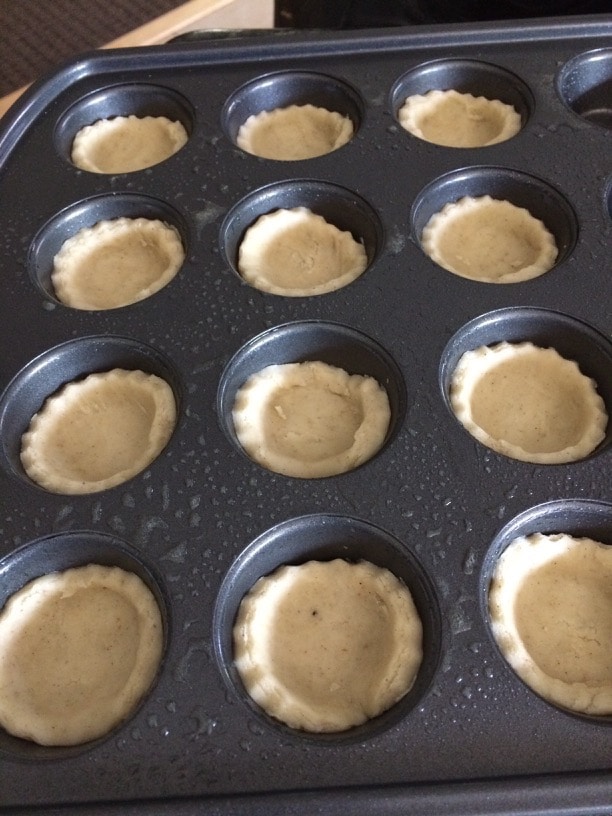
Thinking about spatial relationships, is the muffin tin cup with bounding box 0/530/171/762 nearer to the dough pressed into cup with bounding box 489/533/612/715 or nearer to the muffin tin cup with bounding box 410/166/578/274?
the dough pressed into cup with bounding box 489/533/612/715

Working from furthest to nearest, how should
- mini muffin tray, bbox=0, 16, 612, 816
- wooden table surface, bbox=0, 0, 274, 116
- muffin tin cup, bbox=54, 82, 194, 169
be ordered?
1. wooden table surface, bbox=0, 0, 274, 116
2. muffin tin cup, bbox=54, 82, 194, 169
3. mini muffin tray, bbox=0, 16, 612, 816

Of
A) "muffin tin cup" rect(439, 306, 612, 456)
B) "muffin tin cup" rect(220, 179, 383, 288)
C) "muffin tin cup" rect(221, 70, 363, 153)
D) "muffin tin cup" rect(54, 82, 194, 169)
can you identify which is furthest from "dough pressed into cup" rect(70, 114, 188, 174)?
"muffin tin cup" rect(439, 306, 612, 456)

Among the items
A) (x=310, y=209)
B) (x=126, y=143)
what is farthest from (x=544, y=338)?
(x=126, y=143)

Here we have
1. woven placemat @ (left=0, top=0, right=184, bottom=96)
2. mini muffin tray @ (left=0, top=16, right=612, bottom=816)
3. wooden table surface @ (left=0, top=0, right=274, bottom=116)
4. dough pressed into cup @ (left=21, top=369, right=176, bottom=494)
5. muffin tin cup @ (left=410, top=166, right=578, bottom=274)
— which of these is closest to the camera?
mini muffin tray @ (left=0, top=16, right=612, bottom=816)

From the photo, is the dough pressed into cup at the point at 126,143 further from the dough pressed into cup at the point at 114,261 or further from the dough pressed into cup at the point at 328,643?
the dough pressed into cup at the point at 328,643

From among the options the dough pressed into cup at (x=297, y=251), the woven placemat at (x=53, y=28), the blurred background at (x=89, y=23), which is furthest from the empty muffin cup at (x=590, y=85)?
the woven placemat at (x=53, y=28)
